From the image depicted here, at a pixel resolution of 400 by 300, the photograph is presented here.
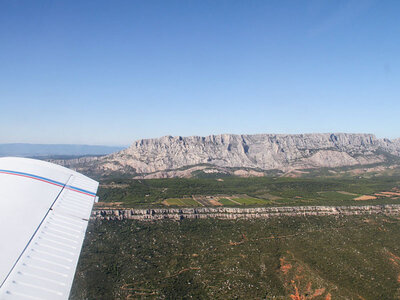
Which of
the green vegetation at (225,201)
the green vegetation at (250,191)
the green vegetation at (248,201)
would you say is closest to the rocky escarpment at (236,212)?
the green vegetation at (250,191)

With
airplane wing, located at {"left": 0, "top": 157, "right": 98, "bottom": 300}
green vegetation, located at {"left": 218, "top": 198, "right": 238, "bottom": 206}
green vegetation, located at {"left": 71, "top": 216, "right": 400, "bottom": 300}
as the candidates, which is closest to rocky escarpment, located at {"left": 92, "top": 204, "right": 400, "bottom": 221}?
green vegetation, located at {"left": 71, "top": 216, "right": 400, "bottom": 300}

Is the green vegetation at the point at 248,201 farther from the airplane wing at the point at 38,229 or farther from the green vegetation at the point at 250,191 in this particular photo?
the airplane wing at the point at 38,229

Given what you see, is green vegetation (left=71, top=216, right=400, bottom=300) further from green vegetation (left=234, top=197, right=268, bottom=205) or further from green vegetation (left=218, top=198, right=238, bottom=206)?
green vegetation (left=234, top=197, right=268, bottom=205)

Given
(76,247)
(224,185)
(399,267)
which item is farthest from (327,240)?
(224,185)

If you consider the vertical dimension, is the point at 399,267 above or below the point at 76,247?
below

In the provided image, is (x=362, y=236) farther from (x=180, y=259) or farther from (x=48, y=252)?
(x=48, y=252)

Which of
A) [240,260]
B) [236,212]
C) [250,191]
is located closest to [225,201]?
[236,212]
